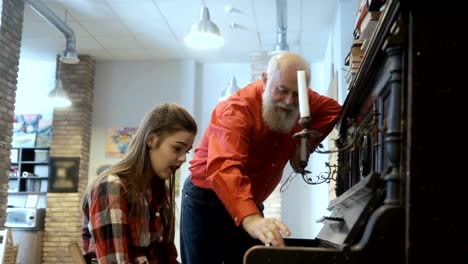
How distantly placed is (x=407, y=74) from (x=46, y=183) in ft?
29.6

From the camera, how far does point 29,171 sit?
31.1 ft

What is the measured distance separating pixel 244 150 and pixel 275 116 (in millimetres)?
254

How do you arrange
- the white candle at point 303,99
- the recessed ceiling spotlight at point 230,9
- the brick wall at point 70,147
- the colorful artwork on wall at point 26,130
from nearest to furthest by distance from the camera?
the white candle at point 303,99 → the recessed ceiling spotlight at point 230,9 → the brick wall at point 70,147 → the colorful artwork on wall at point 26,130

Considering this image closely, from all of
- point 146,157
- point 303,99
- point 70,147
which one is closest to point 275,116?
point 146,157

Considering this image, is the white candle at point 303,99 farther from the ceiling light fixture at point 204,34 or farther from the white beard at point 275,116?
the ceiling light fixture at point 204,34

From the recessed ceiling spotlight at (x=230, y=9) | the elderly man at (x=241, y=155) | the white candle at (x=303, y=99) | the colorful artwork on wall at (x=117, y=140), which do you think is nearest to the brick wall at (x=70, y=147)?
the colorful artwork on wall at (x=117, y=140)

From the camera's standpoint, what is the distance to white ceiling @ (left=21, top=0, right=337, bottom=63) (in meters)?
6.71

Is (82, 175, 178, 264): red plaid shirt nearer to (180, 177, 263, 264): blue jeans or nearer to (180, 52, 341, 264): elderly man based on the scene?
(180, 52, 341, 264): elderly man

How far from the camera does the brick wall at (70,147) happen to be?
8.45 metres

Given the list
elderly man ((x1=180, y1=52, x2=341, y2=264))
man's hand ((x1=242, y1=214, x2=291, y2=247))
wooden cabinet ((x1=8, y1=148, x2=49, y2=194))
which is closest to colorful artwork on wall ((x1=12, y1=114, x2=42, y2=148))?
wooden cabinet ((x1=8, y1=148, x2=49, y2=194))

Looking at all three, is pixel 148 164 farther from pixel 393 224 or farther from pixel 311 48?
pixel 311 48

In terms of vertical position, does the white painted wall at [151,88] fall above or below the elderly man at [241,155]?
above

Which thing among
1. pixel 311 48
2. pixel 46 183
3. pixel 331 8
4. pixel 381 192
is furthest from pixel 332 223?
pixel 46 183

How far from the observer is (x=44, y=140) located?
9438 millimetres
